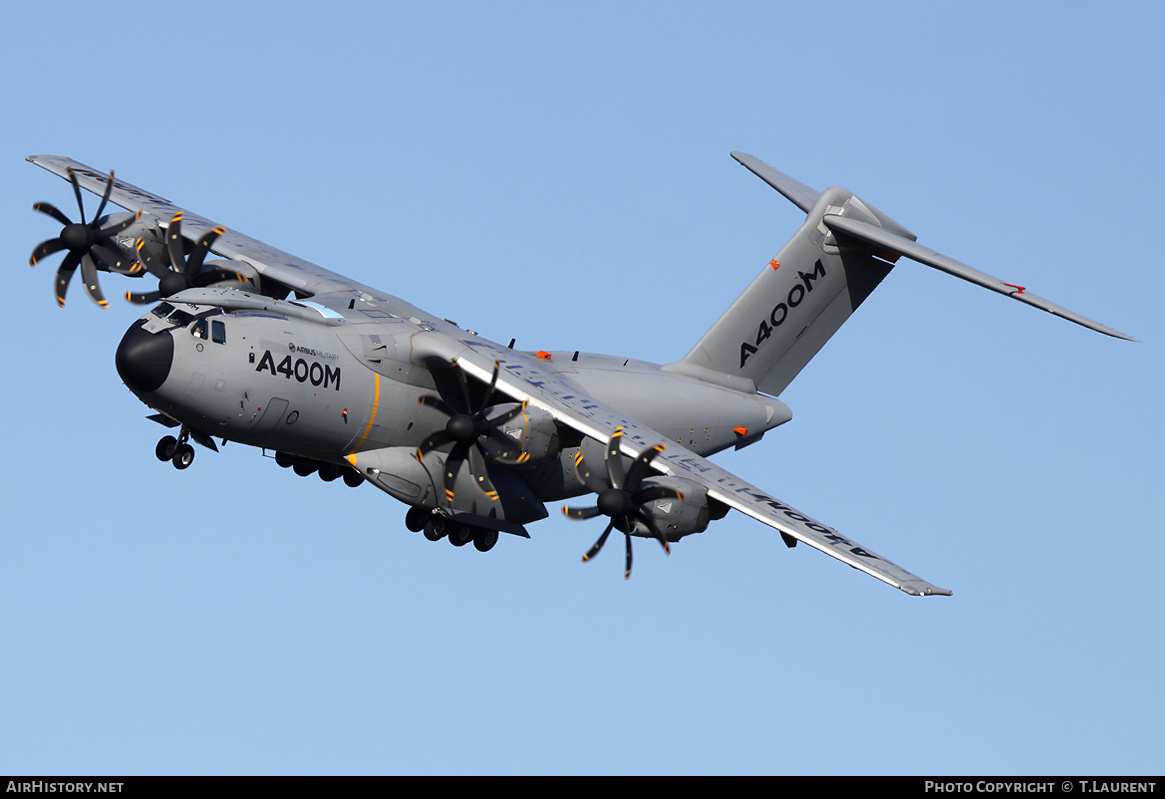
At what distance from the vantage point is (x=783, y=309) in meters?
32.2

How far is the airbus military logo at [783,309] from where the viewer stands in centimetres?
3216

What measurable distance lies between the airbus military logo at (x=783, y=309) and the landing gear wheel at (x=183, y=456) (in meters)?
11.1

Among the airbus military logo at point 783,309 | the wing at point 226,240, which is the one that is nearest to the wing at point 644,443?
the wing at point 226,240

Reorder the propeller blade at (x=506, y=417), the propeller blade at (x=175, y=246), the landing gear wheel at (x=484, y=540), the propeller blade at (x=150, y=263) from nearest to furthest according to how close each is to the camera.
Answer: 1. the propeller blade at (x=506, y=417)
2. the propeller blade at (x=175, y=246)
3. the landing gear wheel at (x=484, y=540)
4. the propeller blade at (x=150, y=263)

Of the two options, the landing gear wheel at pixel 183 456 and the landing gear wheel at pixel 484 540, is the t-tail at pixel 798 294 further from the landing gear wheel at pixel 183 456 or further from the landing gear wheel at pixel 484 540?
the landing gear wheel at pixel 183 456

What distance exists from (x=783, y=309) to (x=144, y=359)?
511 inches

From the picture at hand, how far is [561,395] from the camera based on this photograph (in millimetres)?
27609

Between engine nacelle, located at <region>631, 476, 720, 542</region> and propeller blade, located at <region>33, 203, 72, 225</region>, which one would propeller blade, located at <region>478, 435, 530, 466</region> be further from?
propeller blade, located at <region>33, 203, 72, 225</region>

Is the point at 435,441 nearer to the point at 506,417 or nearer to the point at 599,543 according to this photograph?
the point at 506,417

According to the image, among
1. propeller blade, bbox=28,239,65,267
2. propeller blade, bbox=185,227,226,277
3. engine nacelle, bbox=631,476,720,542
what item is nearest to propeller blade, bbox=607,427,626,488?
engine nacelle, bbox=631,476,720,542

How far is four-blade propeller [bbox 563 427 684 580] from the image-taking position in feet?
83.7

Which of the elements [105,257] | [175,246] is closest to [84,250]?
[105,257]
